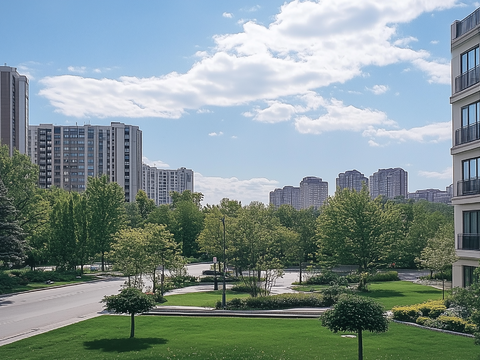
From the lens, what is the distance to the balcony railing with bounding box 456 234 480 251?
23.9 m

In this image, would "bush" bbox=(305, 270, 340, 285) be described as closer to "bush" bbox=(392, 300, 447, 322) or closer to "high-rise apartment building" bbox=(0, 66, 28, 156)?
"bush" bbox=(392, 300, 447, 322)

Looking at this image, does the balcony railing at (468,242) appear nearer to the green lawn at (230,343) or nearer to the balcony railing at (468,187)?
the balcony railing at (468,187)

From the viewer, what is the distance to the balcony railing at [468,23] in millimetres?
24483

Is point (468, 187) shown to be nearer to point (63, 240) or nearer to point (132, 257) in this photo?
point (132, 257)

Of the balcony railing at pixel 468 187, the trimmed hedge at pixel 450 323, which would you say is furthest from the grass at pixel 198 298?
the balcony railing at pixel 468 187

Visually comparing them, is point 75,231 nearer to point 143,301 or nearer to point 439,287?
point 143,301

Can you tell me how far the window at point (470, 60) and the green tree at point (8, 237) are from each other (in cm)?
3630

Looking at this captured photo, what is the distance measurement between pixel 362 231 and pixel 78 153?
4687 inches

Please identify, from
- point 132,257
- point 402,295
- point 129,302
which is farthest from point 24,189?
point 402,295

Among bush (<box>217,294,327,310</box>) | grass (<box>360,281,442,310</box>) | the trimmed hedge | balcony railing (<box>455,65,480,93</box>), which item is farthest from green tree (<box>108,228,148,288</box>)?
balcony railing (<box>455,65,480,93</box>)

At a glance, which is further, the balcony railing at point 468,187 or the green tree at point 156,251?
the green tree at point 156,251

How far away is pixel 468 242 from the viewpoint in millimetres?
24547

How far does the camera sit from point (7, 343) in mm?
19344

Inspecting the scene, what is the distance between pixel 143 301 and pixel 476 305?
13064 mm
